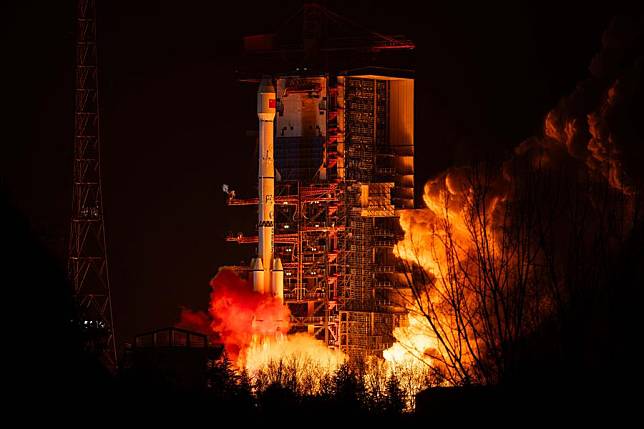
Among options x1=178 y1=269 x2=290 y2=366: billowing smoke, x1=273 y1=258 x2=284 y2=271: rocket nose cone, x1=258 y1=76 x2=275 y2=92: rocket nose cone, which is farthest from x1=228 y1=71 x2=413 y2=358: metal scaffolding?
x1=178 y1=269 x2=290 y2=366: billowing smoke

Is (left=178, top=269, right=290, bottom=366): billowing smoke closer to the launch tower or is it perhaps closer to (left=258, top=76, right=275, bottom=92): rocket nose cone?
the launch tower

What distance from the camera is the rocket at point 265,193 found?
6756 cm

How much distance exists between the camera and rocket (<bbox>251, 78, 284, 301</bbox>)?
67.6 meters

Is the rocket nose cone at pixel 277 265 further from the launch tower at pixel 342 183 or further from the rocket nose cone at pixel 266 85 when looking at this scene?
the rocket nose cone at pixel 266 85

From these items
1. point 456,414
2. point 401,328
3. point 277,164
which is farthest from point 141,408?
point 277,164

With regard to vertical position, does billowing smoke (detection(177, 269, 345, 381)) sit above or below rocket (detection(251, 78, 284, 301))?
below

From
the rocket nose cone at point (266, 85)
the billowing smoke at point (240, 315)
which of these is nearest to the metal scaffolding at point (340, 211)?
the rocket nose cone at point (266, 85)

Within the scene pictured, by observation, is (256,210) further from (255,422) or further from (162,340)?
(255,422)

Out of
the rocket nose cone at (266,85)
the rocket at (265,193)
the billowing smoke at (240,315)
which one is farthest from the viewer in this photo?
the rocket nose cone at (266,85)

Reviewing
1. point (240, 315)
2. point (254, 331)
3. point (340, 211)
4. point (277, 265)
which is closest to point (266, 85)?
point (340, 211)

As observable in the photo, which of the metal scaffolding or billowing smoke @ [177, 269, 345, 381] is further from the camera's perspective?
the metal scaffolding

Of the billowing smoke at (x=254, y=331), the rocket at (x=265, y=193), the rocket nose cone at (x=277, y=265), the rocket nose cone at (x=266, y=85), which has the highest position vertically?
the rocket nose cone at (x=266, y=85)

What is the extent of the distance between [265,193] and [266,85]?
471cm

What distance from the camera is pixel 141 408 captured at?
3441 cm
